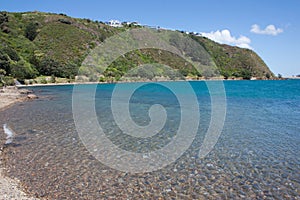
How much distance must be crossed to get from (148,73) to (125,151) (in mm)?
94147

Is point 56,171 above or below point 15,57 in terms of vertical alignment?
below

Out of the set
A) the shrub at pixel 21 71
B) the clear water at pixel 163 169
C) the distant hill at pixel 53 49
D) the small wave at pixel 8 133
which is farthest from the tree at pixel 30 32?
the clear water at pixel 163 169

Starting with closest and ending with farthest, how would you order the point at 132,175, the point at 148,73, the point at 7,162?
1. the point at 132,175
2. the point at 7,162
3. the point at 148,73

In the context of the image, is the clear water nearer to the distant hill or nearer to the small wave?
the small wave

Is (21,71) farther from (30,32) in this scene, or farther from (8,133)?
(8,133)

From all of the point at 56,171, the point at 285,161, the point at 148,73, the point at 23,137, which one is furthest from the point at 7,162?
the point at 148,73

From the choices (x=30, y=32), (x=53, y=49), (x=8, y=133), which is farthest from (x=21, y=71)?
(x=8, y=133)

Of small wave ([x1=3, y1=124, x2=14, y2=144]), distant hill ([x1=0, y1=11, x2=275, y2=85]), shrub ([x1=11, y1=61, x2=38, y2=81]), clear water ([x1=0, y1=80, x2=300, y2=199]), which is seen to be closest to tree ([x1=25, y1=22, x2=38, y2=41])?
distant hill ([x1=0, y1=11, x2=275, y2=85])

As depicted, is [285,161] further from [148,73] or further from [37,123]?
[148,73]

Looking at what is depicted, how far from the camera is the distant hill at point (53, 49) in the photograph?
70.2m

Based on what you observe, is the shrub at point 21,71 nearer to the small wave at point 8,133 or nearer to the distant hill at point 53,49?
the distant hill at point 53,49

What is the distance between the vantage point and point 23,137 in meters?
13.5

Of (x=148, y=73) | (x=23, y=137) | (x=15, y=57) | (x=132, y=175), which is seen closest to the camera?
(x=132, y=175)

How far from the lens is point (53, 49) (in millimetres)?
92625
